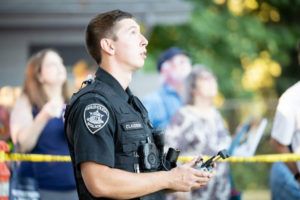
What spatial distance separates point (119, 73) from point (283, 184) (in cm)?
296

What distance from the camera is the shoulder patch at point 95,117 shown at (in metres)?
3.12

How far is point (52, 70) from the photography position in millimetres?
5797

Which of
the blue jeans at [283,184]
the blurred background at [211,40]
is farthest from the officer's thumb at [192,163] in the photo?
the blurred background at [211,40]

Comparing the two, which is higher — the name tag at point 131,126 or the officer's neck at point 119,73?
the officer's neck at point 119,73

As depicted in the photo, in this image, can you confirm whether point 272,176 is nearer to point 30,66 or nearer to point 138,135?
point 30,66

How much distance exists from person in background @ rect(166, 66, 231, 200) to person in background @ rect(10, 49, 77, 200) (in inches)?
56.4

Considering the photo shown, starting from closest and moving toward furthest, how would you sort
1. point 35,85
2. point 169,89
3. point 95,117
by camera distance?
point 95,117 → point 35,85 → point 169,89

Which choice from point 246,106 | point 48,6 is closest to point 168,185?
point 48,6

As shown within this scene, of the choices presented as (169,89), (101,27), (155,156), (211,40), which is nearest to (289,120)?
(155,156)

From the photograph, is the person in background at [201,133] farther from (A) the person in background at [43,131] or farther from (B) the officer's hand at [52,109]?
(B) the officer's hand at [52,109]

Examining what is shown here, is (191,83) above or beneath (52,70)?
beneath

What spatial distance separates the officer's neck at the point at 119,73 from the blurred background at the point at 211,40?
8.19m

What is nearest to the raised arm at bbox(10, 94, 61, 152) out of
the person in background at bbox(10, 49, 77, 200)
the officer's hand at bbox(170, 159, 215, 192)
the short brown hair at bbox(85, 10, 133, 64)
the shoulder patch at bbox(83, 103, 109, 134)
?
the person in background at bbox(10, 49, 77, 200)

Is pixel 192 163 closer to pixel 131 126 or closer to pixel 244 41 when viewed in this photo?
pixel 131 126
